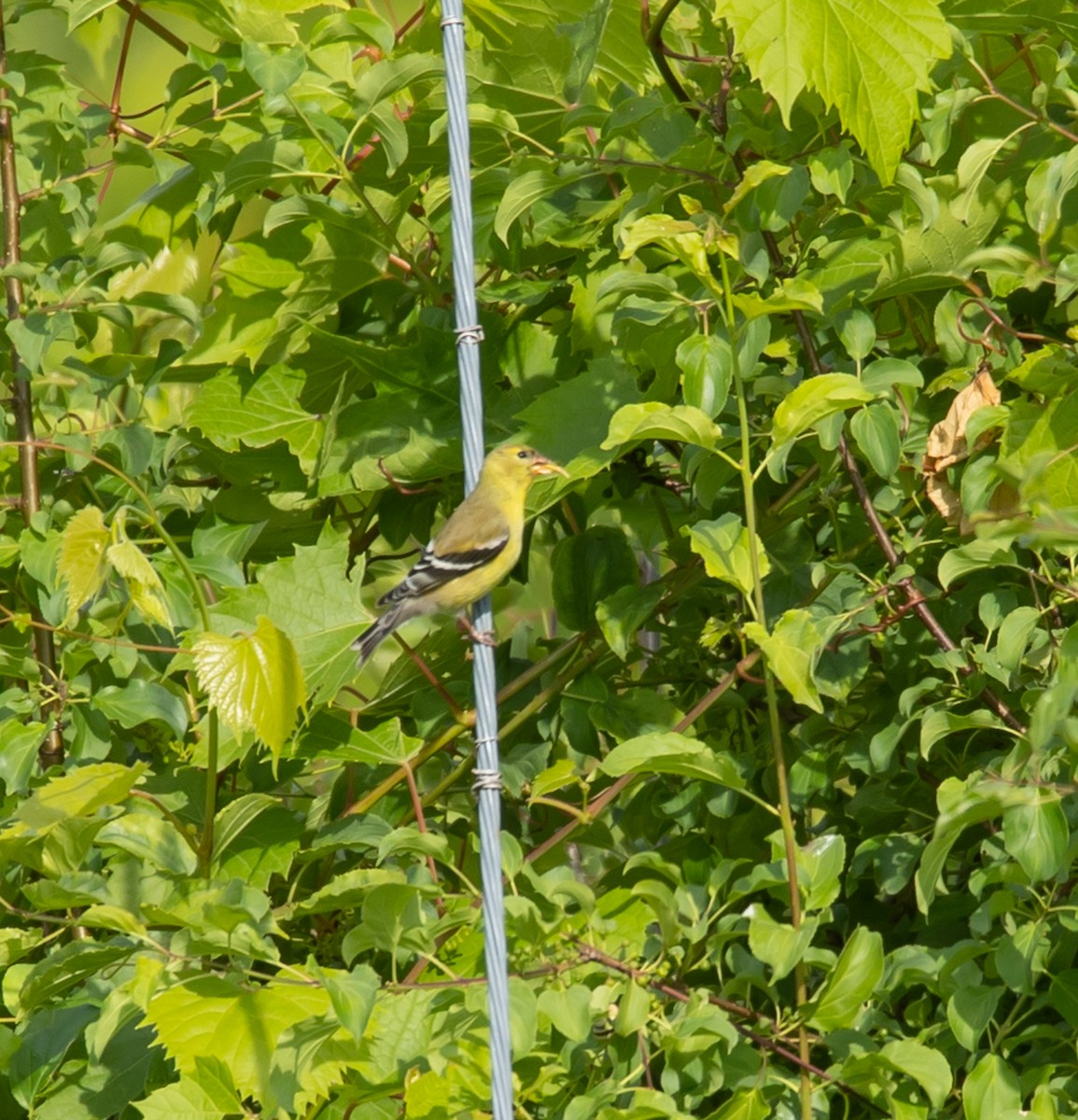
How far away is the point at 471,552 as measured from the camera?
8.55 ft

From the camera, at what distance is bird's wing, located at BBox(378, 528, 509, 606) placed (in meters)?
2.60

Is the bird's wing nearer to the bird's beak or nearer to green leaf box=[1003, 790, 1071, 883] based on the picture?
the bird's beak

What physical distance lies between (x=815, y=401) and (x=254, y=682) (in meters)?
0.76

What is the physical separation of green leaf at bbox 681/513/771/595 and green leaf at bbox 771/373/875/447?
0.42 ft

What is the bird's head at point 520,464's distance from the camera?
7.13 ft

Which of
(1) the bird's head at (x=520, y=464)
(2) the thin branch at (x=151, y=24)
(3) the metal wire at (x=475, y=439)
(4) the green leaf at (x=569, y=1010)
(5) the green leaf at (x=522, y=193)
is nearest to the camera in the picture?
(3) the metal wire at (x=475, y=439)

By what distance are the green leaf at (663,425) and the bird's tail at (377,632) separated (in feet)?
2.42

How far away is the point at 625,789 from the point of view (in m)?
2.19

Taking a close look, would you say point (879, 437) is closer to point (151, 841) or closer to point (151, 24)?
point (151, 841)

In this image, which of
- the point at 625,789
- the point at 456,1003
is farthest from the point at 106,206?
the point at 456,1003

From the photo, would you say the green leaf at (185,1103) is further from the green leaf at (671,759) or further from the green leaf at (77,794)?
the green leaf at (671,759)

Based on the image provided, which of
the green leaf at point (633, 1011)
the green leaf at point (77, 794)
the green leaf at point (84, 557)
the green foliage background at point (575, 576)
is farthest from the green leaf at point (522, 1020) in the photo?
the green leaf at point (84, 557)

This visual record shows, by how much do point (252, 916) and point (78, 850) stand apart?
0.44 m

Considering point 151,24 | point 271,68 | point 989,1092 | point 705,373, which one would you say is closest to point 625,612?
point 705,373
